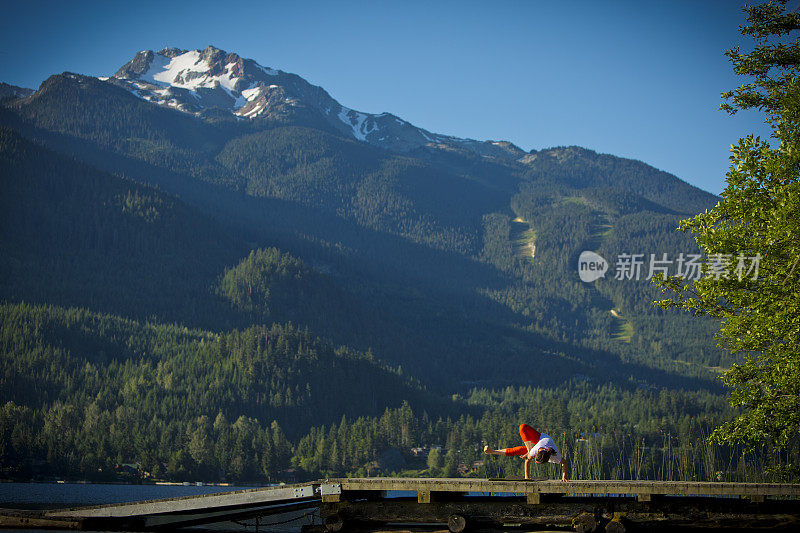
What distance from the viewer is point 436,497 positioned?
86.7ft

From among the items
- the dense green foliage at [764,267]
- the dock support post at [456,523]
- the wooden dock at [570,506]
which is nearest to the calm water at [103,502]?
the wooden dock at [570,506]

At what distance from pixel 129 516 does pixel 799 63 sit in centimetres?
3042

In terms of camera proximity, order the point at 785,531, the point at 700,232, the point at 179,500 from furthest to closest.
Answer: the point at 700,232 < the point at 179,500 < the point at 785,531

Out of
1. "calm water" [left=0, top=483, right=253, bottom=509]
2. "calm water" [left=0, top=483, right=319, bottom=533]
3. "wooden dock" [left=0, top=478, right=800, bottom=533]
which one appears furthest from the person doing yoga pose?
"calm water" [left=0, top=483, right=253, bottom=509]

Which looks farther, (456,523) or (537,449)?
(537,449)

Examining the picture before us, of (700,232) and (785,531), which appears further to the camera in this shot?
(700,232)

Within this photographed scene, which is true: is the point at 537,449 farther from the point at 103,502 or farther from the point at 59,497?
the point at 59,497

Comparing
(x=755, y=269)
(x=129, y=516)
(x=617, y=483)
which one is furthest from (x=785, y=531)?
(x=129, y=516)

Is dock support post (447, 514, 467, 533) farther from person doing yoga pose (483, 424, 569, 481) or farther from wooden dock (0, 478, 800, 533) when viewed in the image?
person doing yoga pose (483, 424, 569, 481)

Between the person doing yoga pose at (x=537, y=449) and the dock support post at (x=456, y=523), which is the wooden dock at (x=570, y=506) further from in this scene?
the person doing yoga pose at (x=537, y=449)

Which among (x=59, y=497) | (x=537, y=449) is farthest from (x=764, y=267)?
(x=59, y=497)

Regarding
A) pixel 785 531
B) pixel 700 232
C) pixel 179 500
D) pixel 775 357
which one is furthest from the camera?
pixel 700 232

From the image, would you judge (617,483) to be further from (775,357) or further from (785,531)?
(775,357)

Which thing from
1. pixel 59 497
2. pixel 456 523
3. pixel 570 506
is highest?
pixel 570 506
